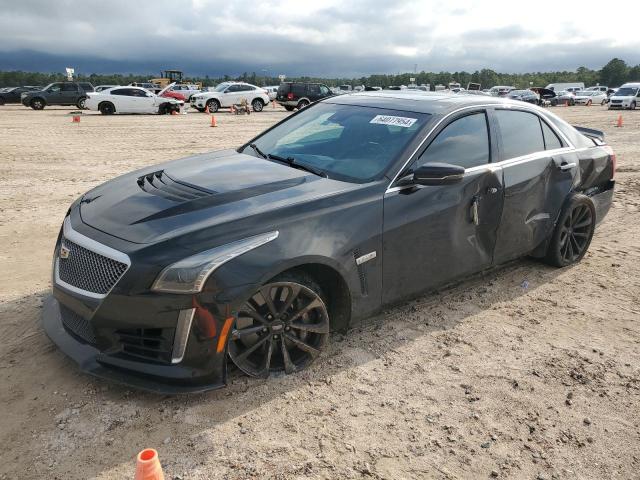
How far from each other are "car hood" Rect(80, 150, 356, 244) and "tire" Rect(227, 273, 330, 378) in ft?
1.60

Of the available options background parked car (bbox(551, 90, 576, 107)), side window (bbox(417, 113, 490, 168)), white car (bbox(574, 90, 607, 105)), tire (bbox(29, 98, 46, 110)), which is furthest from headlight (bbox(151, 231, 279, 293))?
white car (bbox(574, 90, 607, 105))

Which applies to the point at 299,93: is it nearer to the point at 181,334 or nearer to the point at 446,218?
the point at 446,218

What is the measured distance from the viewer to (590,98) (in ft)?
149

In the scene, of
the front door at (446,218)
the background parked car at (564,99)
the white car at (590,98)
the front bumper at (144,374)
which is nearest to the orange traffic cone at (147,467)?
the front bumper at (144,374)

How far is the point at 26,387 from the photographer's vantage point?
305 centimetres

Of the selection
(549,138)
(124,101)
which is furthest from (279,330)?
(124,101)

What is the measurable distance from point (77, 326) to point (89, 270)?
39cm

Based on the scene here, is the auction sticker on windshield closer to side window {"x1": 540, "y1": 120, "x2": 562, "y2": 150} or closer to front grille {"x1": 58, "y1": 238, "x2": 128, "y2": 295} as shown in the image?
side window {"x1": 540, "y1": 120, "x2": 562, "y2": 150}

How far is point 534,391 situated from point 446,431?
0.76 metres

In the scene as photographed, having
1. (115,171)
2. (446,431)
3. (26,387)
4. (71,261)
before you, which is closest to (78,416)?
(26,387)

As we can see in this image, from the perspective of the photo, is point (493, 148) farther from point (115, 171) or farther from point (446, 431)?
point (115, 171)

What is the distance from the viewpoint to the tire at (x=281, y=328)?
2992 mm

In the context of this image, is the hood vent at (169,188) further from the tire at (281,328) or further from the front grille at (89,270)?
the tire at (281,328)

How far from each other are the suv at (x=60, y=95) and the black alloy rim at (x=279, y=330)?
3078cm
